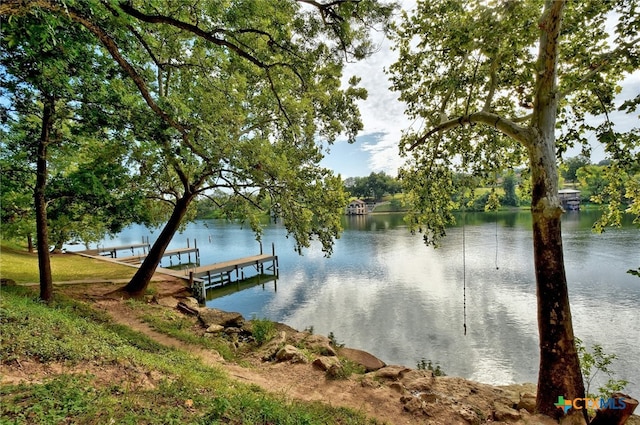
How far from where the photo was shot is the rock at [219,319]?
400 inches

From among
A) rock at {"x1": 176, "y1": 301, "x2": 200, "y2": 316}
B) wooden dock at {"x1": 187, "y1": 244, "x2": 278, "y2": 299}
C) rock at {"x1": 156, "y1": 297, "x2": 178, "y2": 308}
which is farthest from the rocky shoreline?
wooden dock at {"x1": 187, "y1": 244, "x2": 278, "y2": 299}

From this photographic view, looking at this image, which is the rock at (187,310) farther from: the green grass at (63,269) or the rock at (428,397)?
the rock at (428,397)

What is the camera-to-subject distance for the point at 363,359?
8414mm

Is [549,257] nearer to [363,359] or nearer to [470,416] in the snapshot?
[470,416]

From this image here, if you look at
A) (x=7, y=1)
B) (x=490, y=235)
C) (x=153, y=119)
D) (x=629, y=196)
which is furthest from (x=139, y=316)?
(x=490, y=235)

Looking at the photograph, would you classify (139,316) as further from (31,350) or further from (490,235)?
(490,235)

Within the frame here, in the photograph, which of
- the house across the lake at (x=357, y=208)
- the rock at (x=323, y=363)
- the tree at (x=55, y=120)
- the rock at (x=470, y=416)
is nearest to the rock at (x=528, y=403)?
the rock at (x=470, y=416)

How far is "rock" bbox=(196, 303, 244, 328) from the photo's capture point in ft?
33.4

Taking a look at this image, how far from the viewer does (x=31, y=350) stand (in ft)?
12.6

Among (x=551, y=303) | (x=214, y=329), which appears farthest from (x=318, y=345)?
(x=551, y=303)

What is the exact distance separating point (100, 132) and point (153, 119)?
6.14 ft

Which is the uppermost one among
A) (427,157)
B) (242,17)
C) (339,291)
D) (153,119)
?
(242,17)

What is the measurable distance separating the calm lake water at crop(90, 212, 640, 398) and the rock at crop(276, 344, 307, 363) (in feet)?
11.7

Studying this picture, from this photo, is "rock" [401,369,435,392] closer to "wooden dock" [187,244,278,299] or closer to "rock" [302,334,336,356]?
"rock" [302,334,336,356]
